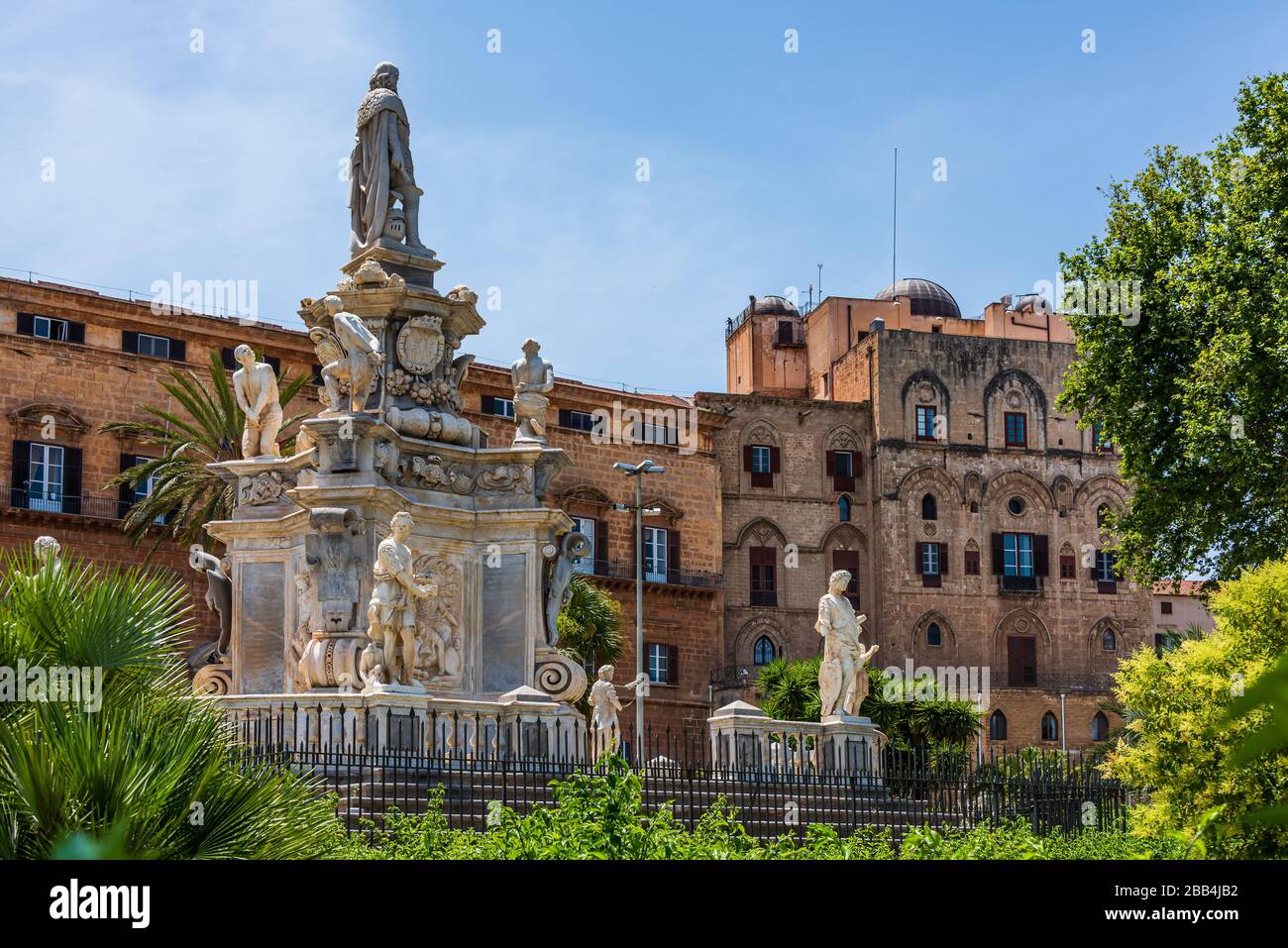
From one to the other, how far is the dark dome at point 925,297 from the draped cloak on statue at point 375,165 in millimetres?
47403

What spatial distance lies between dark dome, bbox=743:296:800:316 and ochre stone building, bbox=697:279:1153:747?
6076mm

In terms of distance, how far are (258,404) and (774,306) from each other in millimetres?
48226

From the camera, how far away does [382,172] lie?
2198 centimetres

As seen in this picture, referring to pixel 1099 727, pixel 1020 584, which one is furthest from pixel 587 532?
pixel 1099 727

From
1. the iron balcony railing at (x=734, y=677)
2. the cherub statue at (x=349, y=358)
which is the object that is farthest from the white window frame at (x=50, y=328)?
the cherub statue at (x=349, y=358)

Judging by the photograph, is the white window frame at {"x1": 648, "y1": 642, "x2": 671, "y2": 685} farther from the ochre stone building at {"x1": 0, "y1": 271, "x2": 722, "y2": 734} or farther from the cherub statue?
the cherub statue

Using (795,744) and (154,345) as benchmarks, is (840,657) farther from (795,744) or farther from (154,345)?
(154,345)

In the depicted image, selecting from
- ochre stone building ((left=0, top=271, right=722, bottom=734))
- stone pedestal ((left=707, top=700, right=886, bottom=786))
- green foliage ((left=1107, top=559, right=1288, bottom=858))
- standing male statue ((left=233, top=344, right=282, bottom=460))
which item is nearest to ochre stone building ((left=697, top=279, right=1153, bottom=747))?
ochre stone building ((left=0, top=271, right=722, bottom=734))

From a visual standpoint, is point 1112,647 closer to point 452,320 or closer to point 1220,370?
point 1220,370

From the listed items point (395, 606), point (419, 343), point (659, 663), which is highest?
point (419, 343)

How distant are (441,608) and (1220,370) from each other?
14298mm

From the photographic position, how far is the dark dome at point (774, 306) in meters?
68.8

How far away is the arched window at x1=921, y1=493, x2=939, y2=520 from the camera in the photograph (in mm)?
61125

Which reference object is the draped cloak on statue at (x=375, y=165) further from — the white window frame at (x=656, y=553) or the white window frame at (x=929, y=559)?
the white window frame at (x=929, y=559)
